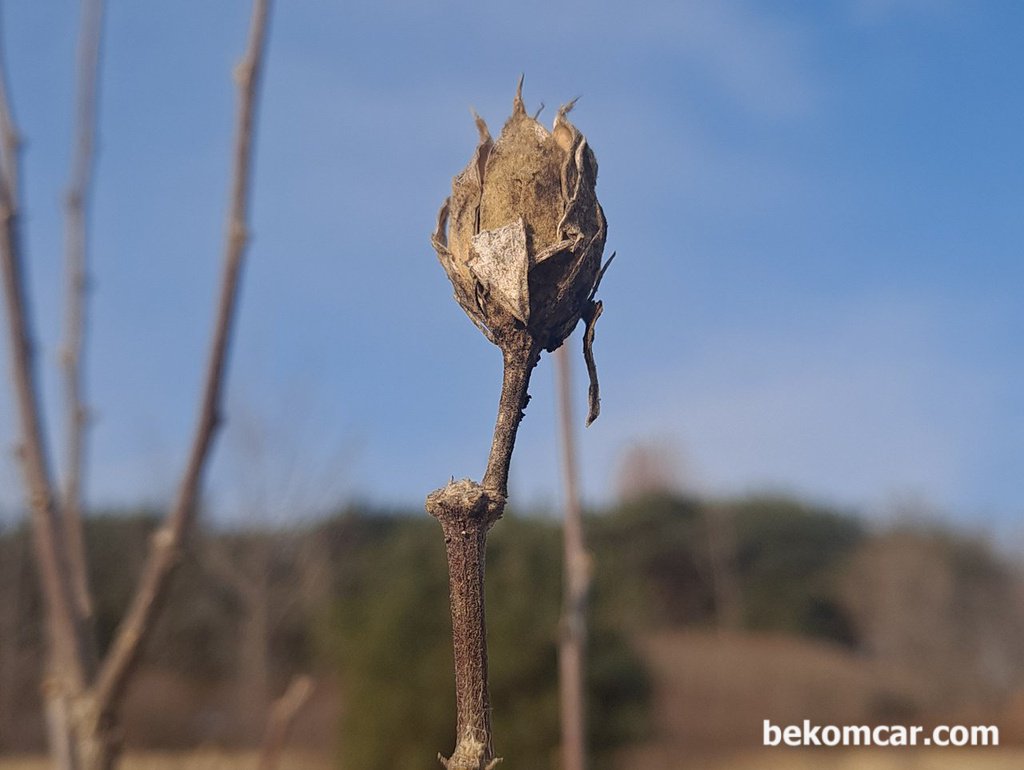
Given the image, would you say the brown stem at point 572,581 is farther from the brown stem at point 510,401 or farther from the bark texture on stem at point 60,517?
the brown stem at point 510,401

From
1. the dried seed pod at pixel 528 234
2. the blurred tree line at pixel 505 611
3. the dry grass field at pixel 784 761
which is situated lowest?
the dry grass field at pixel 784 761

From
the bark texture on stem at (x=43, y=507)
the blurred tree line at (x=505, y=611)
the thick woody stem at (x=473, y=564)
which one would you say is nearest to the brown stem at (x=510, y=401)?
the thick woody stem at (x=473, y=564)

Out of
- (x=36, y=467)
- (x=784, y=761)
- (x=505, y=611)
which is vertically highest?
(x=36, y=467)

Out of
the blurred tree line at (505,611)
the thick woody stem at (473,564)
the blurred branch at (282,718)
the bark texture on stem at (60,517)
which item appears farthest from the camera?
the blurred tree line at (505,611)

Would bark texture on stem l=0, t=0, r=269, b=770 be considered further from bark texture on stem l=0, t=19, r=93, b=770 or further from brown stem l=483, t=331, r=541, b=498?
brown stem l=483, t=331, r=541, b=498

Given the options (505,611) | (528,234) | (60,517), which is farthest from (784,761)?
(528,234)

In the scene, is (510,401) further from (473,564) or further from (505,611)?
(505,611)
